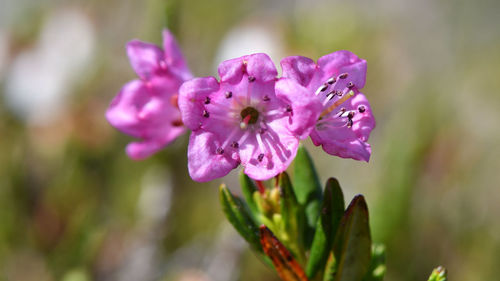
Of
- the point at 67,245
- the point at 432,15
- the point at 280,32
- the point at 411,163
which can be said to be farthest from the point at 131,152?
the point at 432,15

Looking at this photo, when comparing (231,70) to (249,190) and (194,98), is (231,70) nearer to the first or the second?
(194,98)

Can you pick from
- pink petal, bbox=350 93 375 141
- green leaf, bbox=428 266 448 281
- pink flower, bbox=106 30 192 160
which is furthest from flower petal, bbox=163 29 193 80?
green leaf, bbox=428 266 448 281

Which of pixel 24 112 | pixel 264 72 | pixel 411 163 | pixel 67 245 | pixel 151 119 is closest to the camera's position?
pixel 264 72

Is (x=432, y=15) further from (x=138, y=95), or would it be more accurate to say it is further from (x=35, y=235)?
(x=138, y=95)

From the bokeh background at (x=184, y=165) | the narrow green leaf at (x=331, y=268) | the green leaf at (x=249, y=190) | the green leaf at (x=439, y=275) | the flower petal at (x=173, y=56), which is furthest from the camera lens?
the bokeh background at (x=184, y=165)

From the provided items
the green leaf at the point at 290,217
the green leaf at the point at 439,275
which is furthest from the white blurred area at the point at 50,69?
the green leaf at the point at 439,275

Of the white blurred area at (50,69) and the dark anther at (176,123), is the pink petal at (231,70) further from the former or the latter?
the white blurred area at (50,69)
